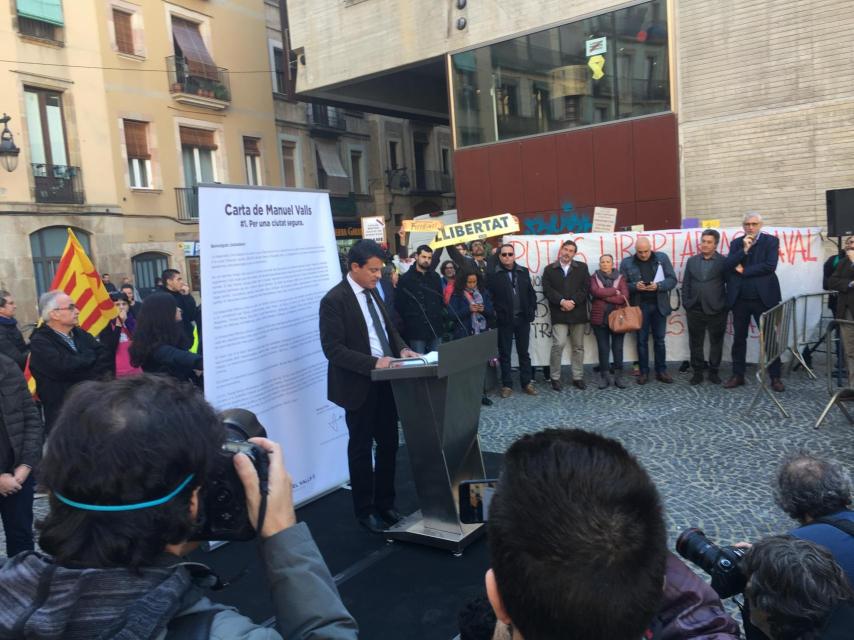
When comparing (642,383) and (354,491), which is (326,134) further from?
(354,491)

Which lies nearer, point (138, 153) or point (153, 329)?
point (153, 329)

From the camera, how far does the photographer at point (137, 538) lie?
1.01 meters

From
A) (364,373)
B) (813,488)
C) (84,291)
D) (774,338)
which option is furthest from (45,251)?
(813,488)

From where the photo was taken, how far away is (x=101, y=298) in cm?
684

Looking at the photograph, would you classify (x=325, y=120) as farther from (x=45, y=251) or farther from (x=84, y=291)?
(x=84, y=291)

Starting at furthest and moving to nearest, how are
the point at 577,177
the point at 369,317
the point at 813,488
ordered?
the point at 577,177
the point at 369,317
the point at 813,488

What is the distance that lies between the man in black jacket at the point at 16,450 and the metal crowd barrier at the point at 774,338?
5.87 meters

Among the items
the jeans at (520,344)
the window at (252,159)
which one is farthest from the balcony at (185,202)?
the jeans at (520,344)

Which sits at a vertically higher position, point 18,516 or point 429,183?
point 429,183

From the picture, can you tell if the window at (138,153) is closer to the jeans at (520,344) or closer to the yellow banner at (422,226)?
the yellow banner at (422,226)

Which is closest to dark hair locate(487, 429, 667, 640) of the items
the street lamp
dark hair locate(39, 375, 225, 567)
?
dark hair locate(39, 375, 225, 567)

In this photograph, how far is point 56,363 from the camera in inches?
181

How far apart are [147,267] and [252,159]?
6.74 metres

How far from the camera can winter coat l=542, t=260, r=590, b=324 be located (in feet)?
26.1
